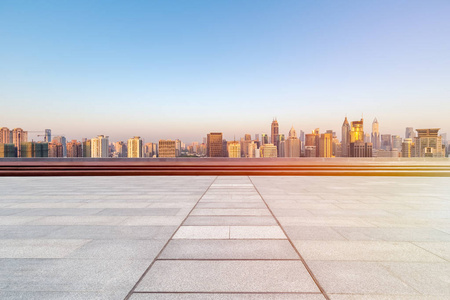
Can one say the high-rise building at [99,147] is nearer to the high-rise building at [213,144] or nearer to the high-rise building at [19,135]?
the high-rise building at [19,135]

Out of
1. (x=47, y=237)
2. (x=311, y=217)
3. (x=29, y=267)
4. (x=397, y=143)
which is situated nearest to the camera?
(x=29, y=267)

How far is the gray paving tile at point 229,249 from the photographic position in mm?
4824

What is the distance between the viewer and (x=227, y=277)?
404cm

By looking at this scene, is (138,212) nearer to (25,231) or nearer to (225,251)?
(25,231)

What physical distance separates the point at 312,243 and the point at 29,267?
512 cm

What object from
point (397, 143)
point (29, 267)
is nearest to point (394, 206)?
point (29, 267)

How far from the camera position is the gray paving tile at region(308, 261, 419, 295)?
12.2 feet

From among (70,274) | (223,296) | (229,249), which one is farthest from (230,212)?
(70,274)

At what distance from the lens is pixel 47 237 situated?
235 inches

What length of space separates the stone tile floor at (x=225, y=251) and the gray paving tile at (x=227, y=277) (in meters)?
0.02

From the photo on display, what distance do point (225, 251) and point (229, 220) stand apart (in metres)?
2.19

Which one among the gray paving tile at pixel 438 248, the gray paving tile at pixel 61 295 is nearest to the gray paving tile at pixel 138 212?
the gray paving tile at pixel 61 295

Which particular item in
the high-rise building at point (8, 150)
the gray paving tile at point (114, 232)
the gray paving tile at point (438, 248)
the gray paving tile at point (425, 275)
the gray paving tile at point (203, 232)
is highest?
the high-rise building at point (8, 150)

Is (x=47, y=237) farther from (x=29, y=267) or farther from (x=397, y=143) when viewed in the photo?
(x=397, y=143)
